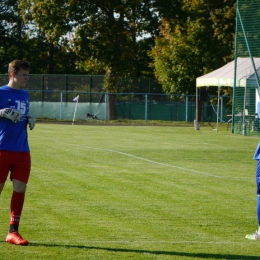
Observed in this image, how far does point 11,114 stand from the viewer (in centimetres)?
758

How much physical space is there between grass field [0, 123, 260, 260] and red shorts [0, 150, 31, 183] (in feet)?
2.28

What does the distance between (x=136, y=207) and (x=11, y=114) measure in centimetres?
352

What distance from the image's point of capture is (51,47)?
7088 cm

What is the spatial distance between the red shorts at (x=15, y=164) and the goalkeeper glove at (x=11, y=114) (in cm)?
41

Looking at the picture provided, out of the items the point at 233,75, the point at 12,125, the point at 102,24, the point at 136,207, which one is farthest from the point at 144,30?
the point at 12,125

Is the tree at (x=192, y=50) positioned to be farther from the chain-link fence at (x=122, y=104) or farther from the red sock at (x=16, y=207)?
the red sock at (x=16, y=207)

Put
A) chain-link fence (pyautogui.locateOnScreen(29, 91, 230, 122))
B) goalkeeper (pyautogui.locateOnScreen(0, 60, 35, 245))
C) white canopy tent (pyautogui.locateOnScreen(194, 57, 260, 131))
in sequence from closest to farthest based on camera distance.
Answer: goalkeeper (pyautogui.locateOnScreen(0, 60, 35, 245)) → white canopy tent (pyautogui.locateOnScreen(194, 57, 260, 131)) → chain-link fence (pyautogui.locateOnScreen(29, 91, 230, 122))

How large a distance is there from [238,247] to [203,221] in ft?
5.53

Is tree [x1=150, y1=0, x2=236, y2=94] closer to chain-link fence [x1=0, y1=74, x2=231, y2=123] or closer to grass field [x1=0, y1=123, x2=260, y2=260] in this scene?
chain-link fence [x1=0, y1=74, x2=231, y2=123]

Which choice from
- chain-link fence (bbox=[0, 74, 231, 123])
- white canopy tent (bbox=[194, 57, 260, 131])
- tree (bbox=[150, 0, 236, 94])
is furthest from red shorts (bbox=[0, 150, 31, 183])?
tree (bbox=[150, 0, 236, 94])

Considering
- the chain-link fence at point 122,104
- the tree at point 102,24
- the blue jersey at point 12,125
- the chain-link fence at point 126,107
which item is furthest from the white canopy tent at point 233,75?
the blue jersey at point 12,125

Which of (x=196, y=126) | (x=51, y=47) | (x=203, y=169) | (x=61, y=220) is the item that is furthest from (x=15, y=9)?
(x=61, y=220)

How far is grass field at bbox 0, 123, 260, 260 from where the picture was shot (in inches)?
Result: 301

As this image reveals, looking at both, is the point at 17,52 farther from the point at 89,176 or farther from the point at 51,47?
the point at 89,176
